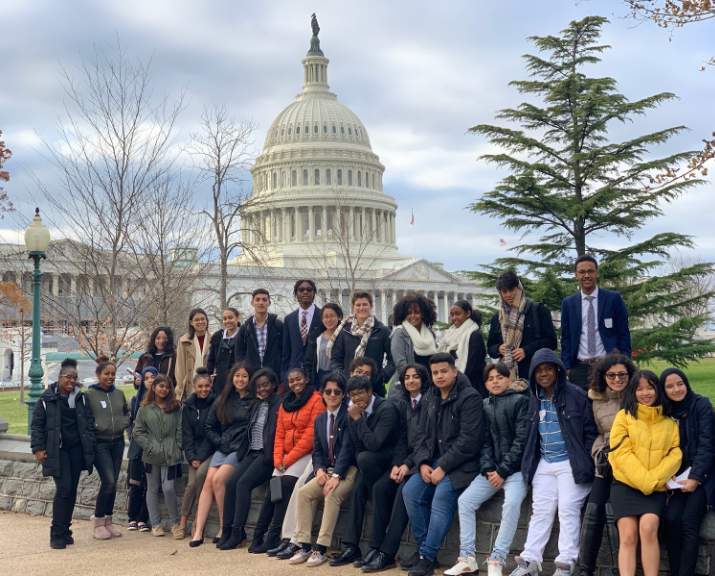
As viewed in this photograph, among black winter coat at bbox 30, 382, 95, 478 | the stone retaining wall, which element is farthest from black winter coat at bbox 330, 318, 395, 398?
black winter coat at bbox 30, 382, 95, 478

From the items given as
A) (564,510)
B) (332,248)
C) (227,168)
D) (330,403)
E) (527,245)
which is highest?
(332,248)

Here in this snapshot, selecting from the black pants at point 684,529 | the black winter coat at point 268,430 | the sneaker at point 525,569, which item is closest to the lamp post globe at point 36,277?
the black winter coat at point 268,430

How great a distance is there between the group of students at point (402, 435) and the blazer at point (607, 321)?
0.04 ft

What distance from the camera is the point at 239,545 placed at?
27.9 ft

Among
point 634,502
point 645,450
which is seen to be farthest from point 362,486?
point 645,450

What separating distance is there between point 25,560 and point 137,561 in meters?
1.17

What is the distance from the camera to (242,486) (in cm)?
855

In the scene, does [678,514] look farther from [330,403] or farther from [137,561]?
[137,561]

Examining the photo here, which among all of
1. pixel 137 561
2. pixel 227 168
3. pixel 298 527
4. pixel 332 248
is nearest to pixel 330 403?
pixel 298 527

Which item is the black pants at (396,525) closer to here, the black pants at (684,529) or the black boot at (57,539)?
the black pants at (684,529)

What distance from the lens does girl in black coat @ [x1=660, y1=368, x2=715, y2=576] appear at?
6.26 meters

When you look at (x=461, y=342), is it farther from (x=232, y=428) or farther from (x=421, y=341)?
(x=232, y=428)

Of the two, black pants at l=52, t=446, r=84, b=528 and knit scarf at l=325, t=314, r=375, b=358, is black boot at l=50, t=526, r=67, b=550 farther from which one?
knit scarf at l=325, t=314, r=375, b=358

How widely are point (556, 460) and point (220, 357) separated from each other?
14.6 ft
